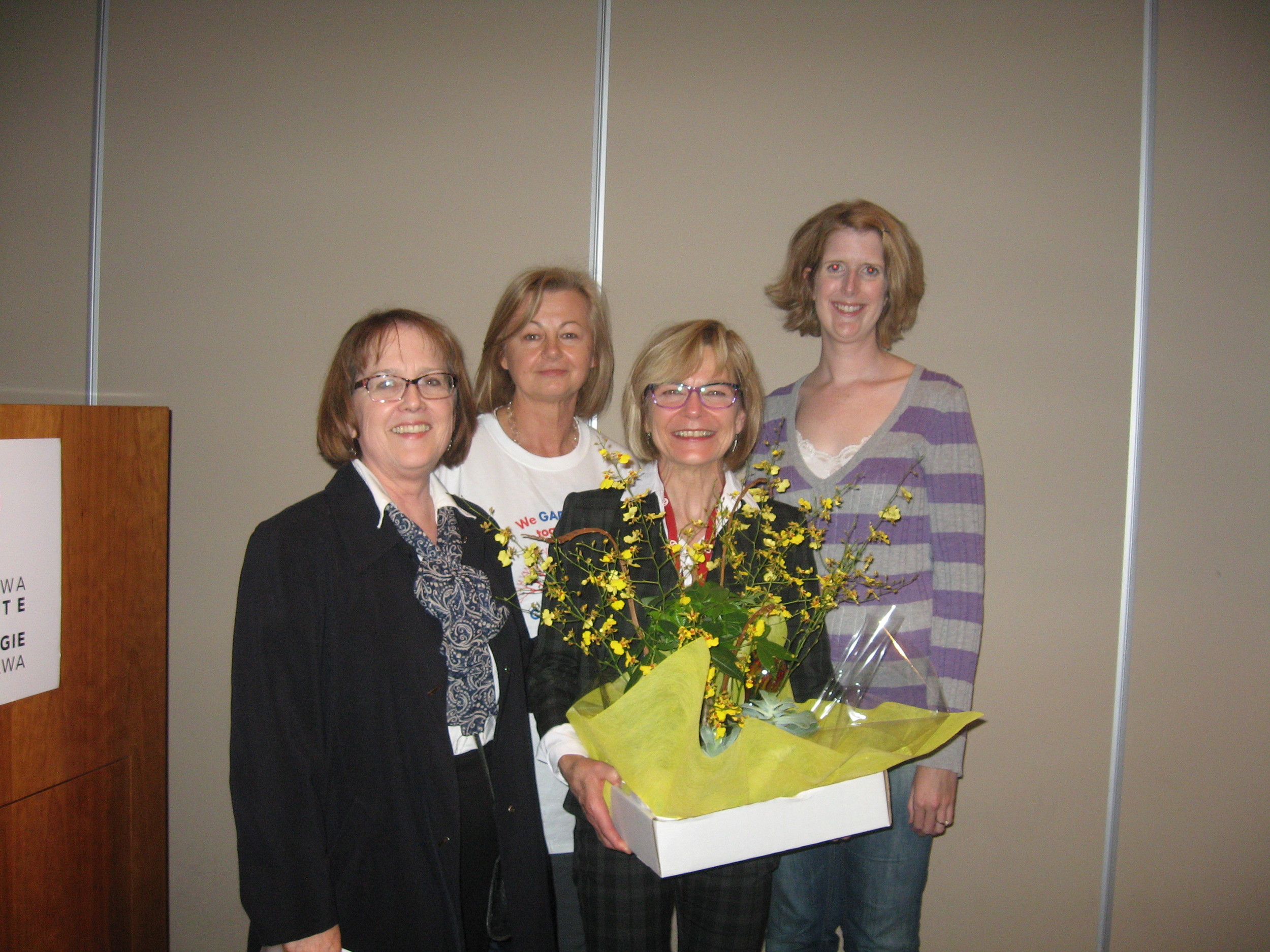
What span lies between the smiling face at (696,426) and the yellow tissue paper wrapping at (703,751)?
1.90 ft

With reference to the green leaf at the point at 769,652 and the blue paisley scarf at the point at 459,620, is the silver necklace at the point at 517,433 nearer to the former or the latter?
the blue paisley scarf at the point at 459,620

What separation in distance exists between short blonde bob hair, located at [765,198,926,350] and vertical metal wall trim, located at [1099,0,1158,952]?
29.4 inches

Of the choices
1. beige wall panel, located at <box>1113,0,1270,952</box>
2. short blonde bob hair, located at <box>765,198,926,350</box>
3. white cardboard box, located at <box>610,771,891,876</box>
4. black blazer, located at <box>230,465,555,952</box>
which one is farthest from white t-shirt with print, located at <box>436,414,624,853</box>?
beige wall panel, located at <box>1113,0,1270,952</box>

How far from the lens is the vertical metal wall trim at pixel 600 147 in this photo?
2.40 m

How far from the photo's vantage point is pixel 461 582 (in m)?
1.55

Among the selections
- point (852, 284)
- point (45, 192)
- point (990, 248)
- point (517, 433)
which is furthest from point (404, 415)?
point (45, 192)

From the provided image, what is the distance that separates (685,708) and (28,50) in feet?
10.1

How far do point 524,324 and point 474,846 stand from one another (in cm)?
125

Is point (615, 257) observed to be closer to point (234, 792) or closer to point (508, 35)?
point (508, 35)

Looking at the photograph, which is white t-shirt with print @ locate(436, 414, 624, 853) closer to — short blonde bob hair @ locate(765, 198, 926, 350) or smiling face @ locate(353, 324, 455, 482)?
smiling face @ locate(353, 324, 455, 482)

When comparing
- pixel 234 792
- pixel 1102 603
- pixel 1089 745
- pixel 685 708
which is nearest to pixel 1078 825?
pixel 1089 745

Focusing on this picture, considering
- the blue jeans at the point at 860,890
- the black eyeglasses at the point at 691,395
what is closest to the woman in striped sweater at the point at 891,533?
the blue jeans at the point at 860,890

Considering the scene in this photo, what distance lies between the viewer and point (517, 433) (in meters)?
2.07

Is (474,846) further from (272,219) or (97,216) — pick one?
(97,216)
